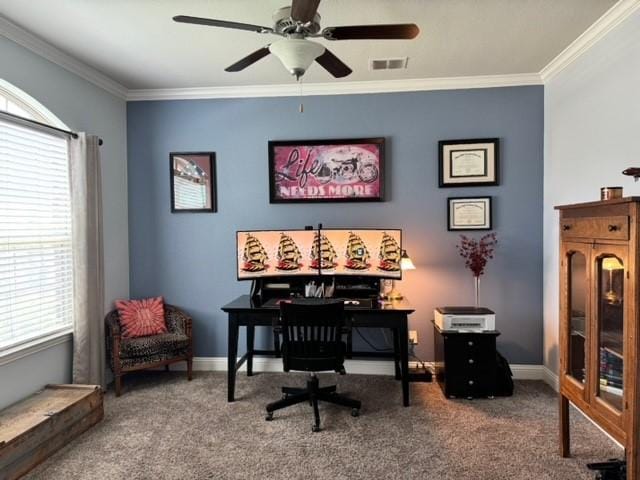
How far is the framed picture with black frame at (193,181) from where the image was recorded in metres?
3.74

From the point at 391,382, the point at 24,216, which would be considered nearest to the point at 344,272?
the point at 391,382

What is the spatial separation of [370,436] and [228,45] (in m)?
2.86

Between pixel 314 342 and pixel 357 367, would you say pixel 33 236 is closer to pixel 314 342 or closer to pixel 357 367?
pixel 314 342

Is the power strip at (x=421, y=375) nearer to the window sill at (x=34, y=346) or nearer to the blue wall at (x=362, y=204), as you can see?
the blue wall at (x=362, y=204)

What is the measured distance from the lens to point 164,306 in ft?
12.2

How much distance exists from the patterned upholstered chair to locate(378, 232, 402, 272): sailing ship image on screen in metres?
1.80

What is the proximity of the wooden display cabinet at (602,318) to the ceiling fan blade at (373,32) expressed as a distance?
123cm

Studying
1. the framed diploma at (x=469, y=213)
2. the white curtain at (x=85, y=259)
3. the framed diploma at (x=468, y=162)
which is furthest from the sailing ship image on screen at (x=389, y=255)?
the white curtain at (x=85, y=259)

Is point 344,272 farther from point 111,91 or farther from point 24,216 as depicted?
point 111,91

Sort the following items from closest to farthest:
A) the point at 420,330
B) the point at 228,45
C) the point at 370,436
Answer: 1. the point at 370,436
2. the point at 228,45
3. the point at 420,330

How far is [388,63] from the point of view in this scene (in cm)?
312

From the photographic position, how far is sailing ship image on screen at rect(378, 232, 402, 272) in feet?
10.8

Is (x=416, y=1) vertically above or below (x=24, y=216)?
above

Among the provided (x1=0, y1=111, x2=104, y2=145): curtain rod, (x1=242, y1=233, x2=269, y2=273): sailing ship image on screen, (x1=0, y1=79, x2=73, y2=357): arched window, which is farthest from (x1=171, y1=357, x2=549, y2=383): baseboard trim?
(x1=0, y1=111, x2=104, y2=145): curtain rod
